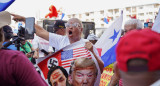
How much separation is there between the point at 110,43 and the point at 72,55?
863mm

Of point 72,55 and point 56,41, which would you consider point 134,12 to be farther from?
point 72,55

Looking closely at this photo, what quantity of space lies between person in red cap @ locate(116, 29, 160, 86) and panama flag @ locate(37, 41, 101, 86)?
1.75 metres

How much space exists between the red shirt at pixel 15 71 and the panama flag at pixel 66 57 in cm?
126

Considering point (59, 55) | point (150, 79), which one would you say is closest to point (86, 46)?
point (59, 55)

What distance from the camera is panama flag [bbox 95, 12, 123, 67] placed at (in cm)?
328

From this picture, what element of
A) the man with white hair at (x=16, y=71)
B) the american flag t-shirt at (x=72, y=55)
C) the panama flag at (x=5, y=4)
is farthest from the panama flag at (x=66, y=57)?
the man with white hair at (x=16, y=71)

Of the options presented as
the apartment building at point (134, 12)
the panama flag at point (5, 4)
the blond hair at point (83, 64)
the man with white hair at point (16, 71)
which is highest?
the apartment building at point (134, 12)

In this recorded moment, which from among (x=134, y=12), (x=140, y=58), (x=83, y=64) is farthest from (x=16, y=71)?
(x=134, y=12)

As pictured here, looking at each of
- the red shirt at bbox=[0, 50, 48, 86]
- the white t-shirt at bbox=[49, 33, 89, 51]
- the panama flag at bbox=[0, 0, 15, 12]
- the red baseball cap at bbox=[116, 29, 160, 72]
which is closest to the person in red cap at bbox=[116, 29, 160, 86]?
the red baseball cap at bbox=[116, 29, 160, 72]

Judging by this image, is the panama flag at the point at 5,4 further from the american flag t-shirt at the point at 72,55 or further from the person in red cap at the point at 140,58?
the person in red cap at the point at 140,58

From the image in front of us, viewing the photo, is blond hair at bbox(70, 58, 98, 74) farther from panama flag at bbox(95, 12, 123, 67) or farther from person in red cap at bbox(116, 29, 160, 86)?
person in red cap at bbox(116, 29, 160, 86)

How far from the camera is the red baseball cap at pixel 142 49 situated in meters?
0.87

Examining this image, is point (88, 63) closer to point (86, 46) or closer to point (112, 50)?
point (86, 46)

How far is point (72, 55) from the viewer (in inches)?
109
